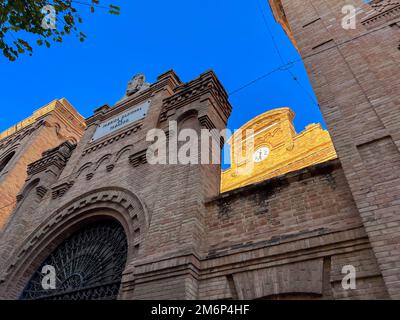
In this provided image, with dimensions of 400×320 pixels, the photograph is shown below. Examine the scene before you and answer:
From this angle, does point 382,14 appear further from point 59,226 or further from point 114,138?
point 59,226

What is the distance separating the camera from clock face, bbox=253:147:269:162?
17.0 m

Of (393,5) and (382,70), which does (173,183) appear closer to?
(382,70)

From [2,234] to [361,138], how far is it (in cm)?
957

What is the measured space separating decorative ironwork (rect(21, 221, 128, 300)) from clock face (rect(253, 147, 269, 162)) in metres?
10.5

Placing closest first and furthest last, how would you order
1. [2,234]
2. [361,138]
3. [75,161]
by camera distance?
[361,138] → [2,234] → [75,161]

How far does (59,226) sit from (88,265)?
5.51 feet

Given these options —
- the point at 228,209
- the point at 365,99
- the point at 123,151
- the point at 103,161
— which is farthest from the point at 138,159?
the point at 365,99

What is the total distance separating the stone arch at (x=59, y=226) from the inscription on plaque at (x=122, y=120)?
2817 millimetres

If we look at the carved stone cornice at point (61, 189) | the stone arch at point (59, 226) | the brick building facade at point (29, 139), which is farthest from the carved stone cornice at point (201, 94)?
the brick building facade at point (29, 139)

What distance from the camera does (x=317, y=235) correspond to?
4629 millimetres

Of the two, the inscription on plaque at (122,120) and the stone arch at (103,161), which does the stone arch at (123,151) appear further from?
the inscription on plaque at (122,120)

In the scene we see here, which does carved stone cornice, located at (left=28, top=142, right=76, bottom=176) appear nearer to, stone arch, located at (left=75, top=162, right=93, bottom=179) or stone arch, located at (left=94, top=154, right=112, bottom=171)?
stone arch, located at (left=75, top=162, right=93, bottom=179)
